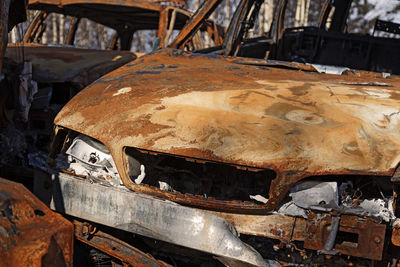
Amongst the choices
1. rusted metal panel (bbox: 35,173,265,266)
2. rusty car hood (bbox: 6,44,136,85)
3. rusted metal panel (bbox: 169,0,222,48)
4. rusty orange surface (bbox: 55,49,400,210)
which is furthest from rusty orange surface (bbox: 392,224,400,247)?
rusty car hood (bbox: 6,44,136,85)

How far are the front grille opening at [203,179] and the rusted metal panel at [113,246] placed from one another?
345 millimetres

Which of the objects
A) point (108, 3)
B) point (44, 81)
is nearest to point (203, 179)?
point (44, 81)

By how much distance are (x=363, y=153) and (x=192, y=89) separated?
Answer: 34.9 inches

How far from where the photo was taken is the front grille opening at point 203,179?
2.19 meters

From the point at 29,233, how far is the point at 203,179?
82cm

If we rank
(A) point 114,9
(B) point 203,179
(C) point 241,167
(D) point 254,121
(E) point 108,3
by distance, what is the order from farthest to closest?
(A) point 114,9 < (E) point 108,3 < (B) point 203,179 < (D) point 254,121 < (C) point 241,167

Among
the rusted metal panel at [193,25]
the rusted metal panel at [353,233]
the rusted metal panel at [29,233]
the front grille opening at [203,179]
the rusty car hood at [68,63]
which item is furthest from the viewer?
the rusty car hood at [68,63]

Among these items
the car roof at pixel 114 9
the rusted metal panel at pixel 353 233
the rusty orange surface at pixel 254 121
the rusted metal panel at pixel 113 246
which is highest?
the car roof at pixel 114 9

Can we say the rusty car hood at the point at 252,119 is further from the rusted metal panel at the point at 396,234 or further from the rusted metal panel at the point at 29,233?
the rusted metal panel at the point at 29,233

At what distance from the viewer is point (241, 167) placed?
1.89 metres

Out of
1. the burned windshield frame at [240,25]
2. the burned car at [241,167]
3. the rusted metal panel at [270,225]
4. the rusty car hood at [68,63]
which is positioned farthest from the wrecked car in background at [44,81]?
the rusted metal panel at [270,225]

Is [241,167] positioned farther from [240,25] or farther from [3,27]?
[240,25]

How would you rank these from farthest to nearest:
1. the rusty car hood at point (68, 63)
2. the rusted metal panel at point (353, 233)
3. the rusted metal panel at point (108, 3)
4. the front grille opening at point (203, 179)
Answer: the rusted metal panel at point (108, 3)
the rusty car hood at point (68, 63)
the front grille opening at point (203, 179)
the rusted metal panel at point (353, 233)

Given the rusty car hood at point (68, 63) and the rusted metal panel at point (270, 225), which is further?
the rusty car hood at point (68, 63)
